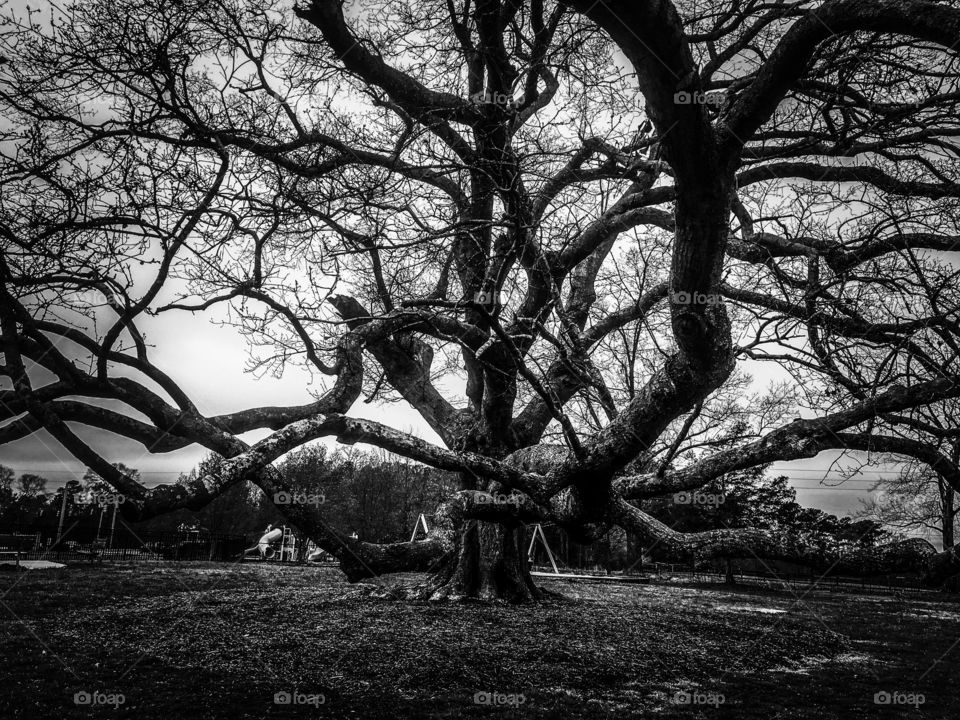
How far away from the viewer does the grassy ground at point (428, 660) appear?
4.65 meters

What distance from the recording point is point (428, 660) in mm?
6105

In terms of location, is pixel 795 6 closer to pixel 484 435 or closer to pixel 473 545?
pixel 484 435

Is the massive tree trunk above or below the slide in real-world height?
above

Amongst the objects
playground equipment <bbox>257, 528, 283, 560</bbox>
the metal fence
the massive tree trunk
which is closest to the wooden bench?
the metal fence

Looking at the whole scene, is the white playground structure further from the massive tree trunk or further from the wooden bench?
the massive tree trunk

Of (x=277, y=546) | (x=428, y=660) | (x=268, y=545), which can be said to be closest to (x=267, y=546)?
(x=268, y=545)

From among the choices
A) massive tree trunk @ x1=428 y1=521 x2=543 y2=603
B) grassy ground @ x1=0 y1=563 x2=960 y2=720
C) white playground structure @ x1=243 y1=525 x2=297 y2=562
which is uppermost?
massive tree trunk @ x1=428 y1=521 x2=543 y2=603

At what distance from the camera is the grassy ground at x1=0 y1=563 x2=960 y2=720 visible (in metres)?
4.65

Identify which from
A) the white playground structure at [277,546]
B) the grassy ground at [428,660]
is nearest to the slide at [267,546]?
the white playground structure at [277,546]

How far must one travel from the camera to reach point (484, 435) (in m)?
10.0

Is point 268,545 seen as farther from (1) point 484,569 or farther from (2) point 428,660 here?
(2) point 428,660

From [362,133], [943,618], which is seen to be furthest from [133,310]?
[943,618]

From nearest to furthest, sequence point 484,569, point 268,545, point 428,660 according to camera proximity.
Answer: point 428,660 < point 484,569 < point 268,545

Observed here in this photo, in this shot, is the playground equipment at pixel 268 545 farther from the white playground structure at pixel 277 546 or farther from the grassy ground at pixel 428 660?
the grassy ground at pixel 428 660
